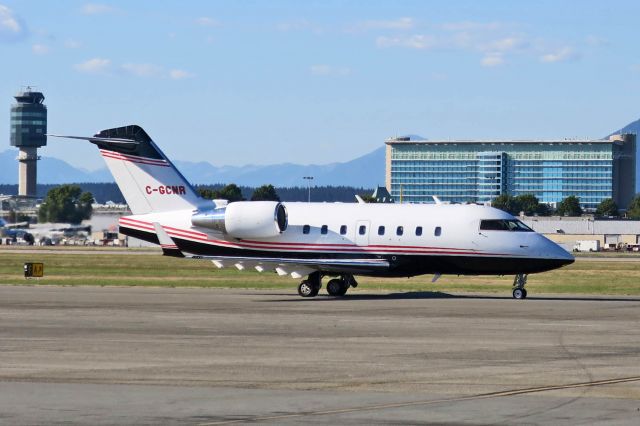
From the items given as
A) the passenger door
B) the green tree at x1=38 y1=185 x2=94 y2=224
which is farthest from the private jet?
the green tree at x1=38 y1=185 x2=94 y2=224

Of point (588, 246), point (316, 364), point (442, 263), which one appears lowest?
point (588, 246)

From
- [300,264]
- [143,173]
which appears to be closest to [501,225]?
[300,264]

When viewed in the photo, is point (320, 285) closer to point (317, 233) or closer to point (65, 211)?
point (317, 233)

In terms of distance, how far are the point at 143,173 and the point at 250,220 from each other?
5088mm

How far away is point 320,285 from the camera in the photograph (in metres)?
44.6

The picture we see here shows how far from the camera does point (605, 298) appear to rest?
44.3 meters

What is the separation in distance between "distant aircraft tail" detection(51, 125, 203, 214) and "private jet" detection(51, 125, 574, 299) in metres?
0.04

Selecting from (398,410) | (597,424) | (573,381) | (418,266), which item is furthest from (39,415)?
(418,266)

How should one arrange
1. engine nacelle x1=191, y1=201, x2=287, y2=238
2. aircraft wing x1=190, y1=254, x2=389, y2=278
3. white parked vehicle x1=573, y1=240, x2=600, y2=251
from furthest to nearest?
white parked vehicle x1=573, y1=240, x2=600, y2=251
engine nacelle x1=191, y1=201, x2=287, y2=238
aircraft wing x1=190, y1=254, x2=389, y2=278

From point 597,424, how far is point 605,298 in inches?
1182

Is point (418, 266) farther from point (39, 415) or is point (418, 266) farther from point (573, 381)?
point (39, 415)

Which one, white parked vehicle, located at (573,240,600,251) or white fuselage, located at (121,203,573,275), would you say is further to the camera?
white parked vehicle, located at (573,240,600,251)

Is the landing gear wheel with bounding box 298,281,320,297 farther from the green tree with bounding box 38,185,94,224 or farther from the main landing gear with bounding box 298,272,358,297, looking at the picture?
the green tree with bounding box 38,185,94,224

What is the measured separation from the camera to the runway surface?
16.2 metres
